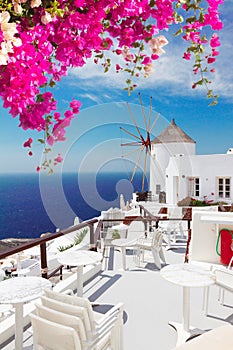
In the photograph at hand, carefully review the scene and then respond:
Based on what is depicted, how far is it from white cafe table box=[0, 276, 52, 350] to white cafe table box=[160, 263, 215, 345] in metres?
1.42

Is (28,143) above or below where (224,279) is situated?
above

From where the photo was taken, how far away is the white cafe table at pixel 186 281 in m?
3.21

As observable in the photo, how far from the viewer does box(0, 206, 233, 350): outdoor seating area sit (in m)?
2.23

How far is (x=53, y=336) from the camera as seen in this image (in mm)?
2160

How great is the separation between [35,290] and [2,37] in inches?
103

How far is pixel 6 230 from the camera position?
70.9m

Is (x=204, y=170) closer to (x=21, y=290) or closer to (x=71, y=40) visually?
(x=21, y=290)

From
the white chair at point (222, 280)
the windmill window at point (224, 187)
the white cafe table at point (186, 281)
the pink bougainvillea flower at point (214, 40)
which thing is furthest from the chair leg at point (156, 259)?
the windmill window at point (224, 187)

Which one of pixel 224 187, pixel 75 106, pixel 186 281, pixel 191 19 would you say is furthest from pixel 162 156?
pixel 75 106

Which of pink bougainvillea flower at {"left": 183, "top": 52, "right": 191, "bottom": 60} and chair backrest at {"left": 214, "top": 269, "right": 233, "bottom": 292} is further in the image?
chair backrest at {"left": 214, "top": 269, "right": 233, "bottom": 292}

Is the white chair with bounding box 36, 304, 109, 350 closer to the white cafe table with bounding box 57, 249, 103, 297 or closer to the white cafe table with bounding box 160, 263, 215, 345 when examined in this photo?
the white cafe table with bounding box 160, 263, 215, 345

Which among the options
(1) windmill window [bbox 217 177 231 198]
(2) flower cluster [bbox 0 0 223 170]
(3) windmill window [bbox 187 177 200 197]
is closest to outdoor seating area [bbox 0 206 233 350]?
(2) flower cluster [bbox 0 0 223 170]

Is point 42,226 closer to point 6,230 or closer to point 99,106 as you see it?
point 6,230

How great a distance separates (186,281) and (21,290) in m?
1.73
